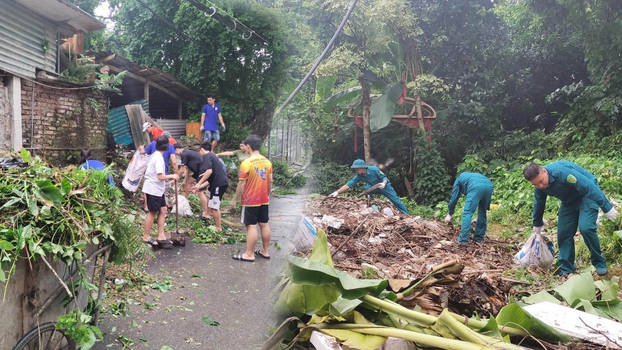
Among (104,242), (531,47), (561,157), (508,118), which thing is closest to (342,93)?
(104,242)

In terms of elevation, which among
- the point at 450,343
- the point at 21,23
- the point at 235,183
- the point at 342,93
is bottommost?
the point at 450,343

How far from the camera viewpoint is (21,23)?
5309 millimetres

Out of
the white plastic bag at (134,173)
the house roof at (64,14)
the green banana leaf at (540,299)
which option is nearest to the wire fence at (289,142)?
the green banana leaf at (540,299)

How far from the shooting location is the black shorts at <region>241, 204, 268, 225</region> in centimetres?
297

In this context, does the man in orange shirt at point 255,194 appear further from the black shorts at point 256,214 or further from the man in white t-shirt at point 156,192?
the man in white t-shirt at point 156,192

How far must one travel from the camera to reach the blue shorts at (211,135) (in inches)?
81.3

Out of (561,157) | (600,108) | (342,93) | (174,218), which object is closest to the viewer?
(342,93)

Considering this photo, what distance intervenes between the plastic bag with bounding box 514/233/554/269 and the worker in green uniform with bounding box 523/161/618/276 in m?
0.22

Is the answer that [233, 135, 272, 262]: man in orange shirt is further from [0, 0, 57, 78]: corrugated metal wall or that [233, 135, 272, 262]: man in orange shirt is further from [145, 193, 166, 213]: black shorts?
[0, 0, 57, 78]: corrugated metal wall

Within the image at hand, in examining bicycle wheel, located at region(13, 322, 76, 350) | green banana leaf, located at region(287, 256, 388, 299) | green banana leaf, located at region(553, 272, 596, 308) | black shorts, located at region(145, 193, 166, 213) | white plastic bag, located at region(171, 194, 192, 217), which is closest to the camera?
green banana leaf, located at region(287, 256, 388, 299)

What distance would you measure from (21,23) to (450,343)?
6066 millimetres

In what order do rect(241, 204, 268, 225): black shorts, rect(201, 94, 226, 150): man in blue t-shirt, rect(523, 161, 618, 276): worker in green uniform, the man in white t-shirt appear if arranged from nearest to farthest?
rect(201, 94, 226, 150): man in blue t-shirt < rect(241, 204, 268, 225): black shorts < rect(523, 161, 618, 276): worker in green uniform < the man in white t-shirt

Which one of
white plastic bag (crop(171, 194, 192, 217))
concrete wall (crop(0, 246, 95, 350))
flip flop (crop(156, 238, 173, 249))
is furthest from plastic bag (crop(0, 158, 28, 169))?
white plastic bag (crop(171, 194, 192, 217))

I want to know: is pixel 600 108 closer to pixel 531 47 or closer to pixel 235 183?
pixel 531 47
